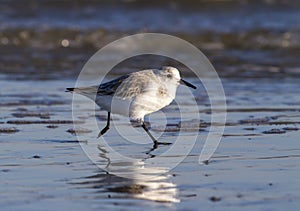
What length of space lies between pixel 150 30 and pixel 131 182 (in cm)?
1117

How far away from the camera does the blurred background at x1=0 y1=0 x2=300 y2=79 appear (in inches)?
518

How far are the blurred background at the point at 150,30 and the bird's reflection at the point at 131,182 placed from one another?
19.1ft

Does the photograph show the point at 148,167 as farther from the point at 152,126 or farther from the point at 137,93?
the point at 152,126

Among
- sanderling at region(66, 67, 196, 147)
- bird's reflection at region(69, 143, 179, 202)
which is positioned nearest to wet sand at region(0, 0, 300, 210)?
bird's reflection at region(69, 143, 179, 202)

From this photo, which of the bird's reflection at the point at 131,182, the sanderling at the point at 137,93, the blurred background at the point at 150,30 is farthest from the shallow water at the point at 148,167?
the blurred background at the point at 150,30

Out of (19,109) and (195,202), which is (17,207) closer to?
(195,202)

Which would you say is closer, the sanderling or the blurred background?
the sanderling

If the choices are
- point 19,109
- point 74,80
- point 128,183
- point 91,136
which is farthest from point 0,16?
point 128,183

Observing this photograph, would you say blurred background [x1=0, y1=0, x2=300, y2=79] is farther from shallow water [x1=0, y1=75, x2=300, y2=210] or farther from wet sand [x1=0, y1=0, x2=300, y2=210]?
shallow water [x1=0, y1=75, x2=300, y2=210]

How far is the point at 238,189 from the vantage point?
17.3 feet

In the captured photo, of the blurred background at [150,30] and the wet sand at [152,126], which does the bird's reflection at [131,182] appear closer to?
the wet sand at [152,126]

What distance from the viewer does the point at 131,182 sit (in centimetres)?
554

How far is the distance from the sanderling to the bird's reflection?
77cm

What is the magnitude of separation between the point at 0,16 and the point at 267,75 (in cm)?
781
